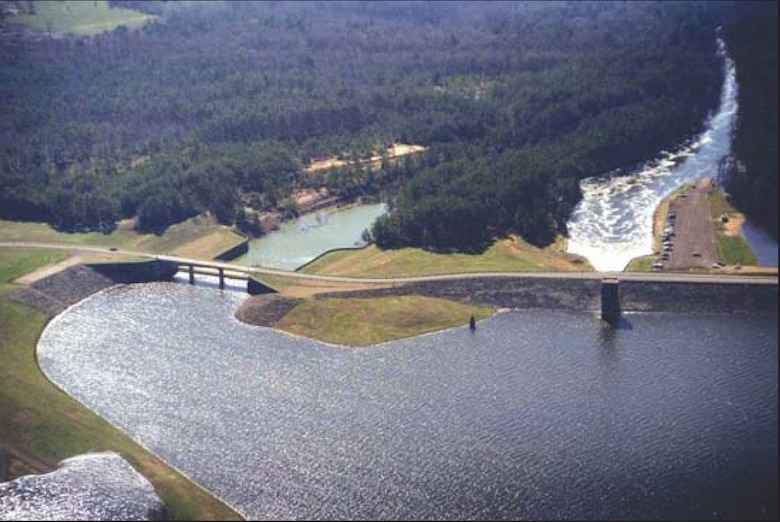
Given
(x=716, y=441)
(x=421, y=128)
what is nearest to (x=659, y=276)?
(x=716, y=441)

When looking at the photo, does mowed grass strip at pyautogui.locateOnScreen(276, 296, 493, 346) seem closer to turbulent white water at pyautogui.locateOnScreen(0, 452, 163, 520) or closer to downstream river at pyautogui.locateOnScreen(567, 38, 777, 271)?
downstream river at pyautogui.locateOnScreen(567, 38, 777, 271)

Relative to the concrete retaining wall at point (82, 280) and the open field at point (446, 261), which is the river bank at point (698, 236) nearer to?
the open field at point (446, 261)

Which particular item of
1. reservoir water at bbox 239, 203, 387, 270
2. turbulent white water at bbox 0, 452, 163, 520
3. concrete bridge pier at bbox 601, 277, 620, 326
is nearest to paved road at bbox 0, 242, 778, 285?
concrete bridge pier at bbox 601, 277, 620, 326

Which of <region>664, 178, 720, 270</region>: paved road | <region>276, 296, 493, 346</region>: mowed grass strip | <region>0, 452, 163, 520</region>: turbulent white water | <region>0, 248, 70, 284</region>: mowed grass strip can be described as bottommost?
<region>0, 452, 163, 520</region>: turbulent white water

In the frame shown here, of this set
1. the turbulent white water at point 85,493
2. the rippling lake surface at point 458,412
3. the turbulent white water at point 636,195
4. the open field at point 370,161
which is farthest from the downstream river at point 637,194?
the turbulent white water at point 85,493

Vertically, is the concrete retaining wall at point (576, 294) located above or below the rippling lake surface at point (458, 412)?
above

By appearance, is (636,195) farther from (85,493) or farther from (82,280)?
(85,493)
